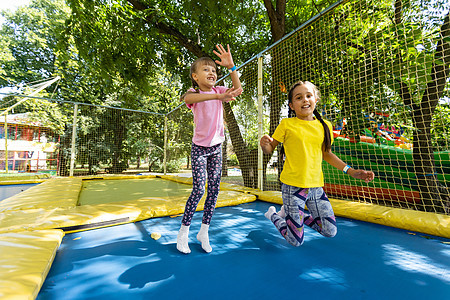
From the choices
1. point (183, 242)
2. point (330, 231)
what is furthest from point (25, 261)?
point (330, 231)

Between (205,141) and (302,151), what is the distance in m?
0.61

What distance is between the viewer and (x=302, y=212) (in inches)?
49.2

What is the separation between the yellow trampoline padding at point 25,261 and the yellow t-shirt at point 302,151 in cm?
129

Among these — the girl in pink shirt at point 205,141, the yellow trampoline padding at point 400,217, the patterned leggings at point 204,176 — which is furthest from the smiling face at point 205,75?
the yellow trampoline padding at point 400,217

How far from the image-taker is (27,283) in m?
0.81

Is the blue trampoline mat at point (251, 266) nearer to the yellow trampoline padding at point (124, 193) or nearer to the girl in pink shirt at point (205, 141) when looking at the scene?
the girl in pink shirt at point (205, 141)

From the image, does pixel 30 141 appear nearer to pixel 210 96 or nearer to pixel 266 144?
pixel 210 96

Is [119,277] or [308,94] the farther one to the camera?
[308,94]

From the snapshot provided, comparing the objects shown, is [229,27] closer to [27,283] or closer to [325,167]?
[325,167]

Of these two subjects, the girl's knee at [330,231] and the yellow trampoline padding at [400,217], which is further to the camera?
the yellow trampoline padding at [400,217]

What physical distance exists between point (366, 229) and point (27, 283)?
83.4 inches

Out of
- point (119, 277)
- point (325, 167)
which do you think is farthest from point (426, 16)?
point (119, 277)

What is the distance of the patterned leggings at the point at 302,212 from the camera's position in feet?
4.04

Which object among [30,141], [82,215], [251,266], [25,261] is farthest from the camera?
[30,141]
